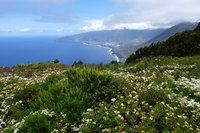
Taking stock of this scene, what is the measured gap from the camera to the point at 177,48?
4050cm

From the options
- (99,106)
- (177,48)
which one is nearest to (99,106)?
(99,106)

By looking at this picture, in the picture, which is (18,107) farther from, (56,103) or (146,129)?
(146,129)

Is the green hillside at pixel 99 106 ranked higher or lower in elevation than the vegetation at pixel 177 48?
higher

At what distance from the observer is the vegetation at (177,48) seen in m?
38.5

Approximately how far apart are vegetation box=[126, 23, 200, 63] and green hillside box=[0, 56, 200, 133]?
2305cm

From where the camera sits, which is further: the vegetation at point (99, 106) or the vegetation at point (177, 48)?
the vegetation at point (177, 48)

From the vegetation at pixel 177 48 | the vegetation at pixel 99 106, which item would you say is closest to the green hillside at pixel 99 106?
the vegetation at pixel 99 106

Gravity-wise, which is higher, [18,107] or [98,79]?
[98,79]

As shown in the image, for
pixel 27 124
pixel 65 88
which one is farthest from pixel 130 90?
pixel 27 124

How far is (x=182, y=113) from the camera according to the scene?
11.2 meters

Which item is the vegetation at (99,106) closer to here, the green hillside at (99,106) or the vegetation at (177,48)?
the green hillside at (99,106)

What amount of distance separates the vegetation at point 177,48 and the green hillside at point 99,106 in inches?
908

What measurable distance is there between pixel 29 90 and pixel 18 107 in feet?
4.63

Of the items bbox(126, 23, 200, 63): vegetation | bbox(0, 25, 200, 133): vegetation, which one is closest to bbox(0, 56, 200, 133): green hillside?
bbox(0, 25, 200, 133): vegetation
